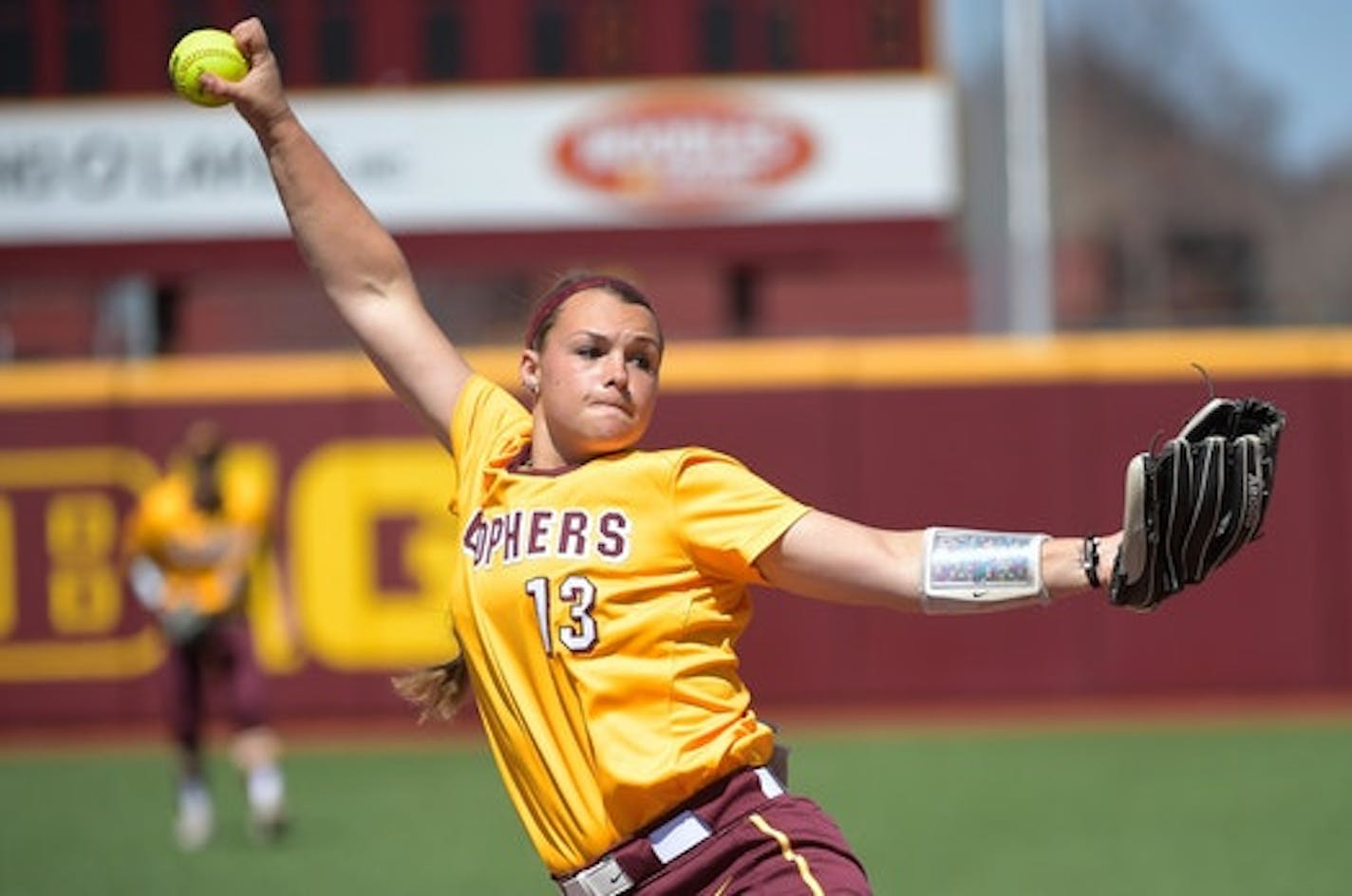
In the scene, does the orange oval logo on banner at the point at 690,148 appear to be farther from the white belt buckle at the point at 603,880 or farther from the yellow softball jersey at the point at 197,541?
the white belt buckle at the point at 603,880

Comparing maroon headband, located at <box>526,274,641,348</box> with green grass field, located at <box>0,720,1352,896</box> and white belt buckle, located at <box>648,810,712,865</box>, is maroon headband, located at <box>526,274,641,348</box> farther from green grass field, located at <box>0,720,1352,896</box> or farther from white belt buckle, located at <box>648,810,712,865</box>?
green grass field, located at <box>0,720,1352,896</box>

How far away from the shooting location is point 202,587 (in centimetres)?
1178

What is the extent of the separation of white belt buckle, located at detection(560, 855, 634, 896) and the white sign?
47.7 feet

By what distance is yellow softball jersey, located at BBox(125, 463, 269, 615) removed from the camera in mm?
11766

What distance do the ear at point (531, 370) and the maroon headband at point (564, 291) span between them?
0.02 m

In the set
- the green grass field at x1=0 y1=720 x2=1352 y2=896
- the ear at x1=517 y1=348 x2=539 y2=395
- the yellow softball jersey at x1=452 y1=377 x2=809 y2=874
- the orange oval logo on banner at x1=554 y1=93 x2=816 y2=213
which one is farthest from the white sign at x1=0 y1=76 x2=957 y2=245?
the yellow softball jersey at x1=452 y1=377 x2=809 y2=874

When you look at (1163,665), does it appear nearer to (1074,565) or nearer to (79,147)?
(79,147)

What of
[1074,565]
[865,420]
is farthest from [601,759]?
[865,420]

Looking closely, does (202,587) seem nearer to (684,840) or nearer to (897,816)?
(897,816)

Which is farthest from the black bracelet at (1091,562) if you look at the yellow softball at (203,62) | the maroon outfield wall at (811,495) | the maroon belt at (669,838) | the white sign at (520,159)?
the white sign at (520,159)

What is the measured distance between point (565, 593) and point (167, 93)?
1527cm

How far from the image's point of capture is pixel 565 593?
439cm

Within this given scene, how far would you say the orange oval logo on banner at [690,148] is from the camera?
1872cm

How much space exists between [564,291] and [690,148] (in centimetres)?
1435
